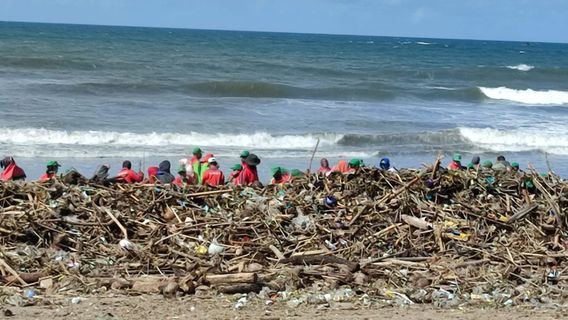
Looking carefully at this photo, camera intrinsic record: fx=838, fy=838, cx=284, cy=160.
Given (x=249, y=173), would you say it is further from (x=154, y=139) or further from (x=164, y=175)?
(x=154, y=139)

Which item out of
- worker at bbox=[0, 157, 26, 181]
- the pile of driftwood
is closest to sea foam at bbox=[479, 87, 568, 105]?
worker at bbox=[0, 157, 26, 181]

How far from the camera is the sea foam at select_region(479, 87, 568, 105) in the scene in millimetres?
38594

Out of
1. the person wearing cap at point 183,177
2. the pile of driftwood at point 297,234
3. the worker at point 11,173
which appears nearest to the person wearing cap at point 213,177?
the person wearing cap at point 183,177

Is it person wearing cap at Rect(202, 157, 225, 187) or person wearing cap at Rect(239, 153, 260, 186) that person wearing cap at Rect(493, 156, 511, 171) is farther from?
person wearing cap at Rect(202, 157, 225, 187)

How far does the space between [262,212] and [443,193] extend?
6.68 feet

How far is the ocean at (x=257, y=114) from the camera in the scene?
65.0 ft

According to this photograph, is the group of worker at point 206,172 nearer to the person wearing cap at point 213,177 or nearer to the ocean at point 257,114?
the person wearing cap at point 213,177

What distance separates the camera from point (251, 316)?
239 inches

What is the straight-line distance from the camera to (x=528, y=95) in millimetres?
40125

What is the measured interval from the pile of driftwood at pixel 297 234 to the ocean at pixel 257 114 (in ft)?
10.5

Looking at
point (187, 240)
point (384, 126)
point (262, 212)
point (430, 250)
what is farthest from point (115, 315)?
point (384, 126)

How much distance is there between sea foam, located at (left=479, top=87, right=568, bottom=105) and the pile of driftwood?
30.7 m

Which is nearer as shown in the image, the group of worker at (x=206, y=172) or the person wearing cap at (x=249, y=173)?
the group of worker at (x=206, y=172)

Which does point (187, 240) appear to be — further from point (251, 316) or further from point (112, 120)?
point (112, 120)
